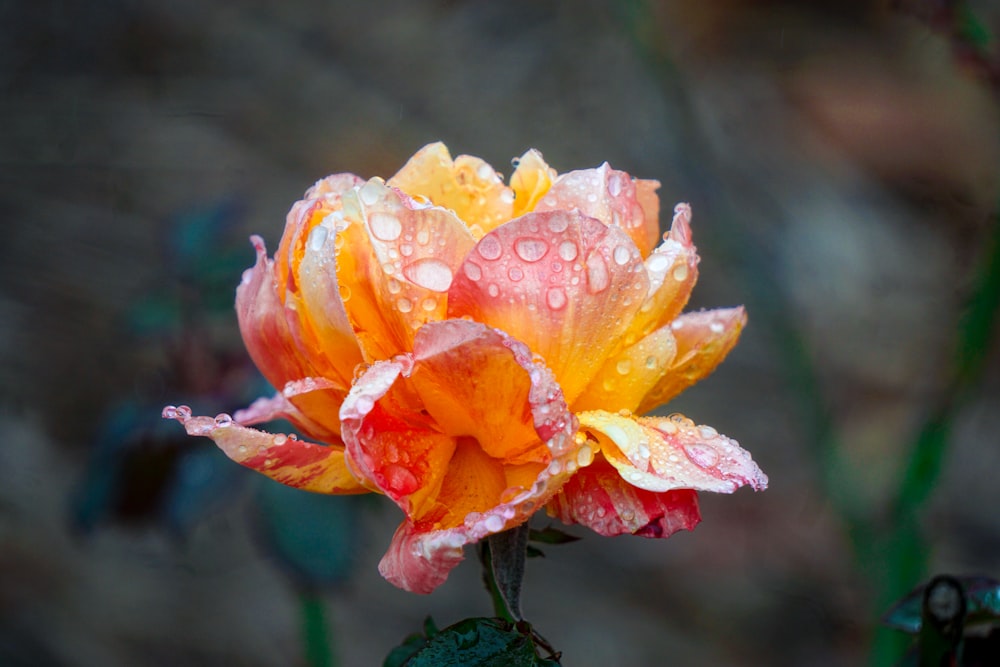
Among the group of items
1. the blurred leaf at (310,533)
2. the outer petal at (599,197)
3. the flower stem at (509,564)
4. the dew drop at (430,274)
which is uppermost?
the outer petal at (599,197)

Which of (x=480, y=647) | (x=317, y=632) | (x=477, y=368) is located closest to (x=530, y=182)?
(x=477, y=368)

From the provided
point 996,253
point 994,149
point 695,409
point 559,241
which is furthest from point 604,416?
point 994,149

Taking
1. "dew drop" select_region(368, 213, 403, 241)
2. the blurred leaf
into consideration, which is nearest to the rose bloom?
"dew drop" select_region(368, 213, 403, 241)

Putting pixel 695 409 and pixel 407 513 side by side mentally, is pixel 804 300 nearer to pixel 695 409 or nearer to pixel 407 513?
pixel 695 409

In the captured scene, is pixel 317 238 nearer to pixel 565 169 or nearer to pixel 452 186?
pixel 452 186

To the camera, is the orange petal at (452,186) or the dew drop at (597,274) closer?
the dew drop at (597,274)

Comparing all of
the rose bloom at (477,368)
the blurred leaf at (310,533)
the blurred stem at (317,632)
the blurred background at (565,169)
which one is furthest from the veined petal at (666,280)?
the blurred background at (565,169)

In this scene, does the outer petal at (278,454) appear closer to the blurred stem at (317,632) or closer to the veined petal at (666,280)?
the veined petal at (666,280)

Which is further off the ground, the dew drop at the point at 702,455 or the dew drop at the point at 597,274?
the dew drop at the point at 597,274
